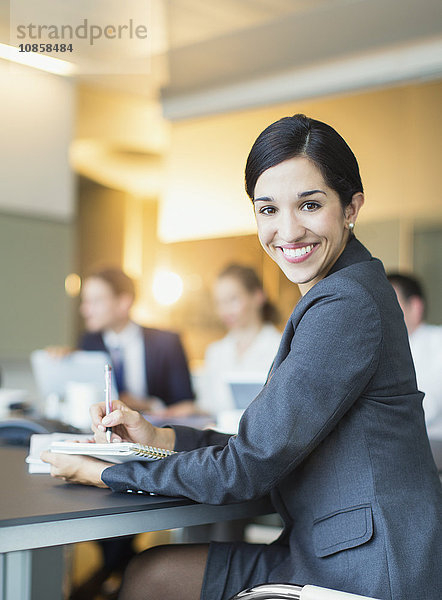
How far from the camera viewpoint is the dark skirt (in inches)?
58.2

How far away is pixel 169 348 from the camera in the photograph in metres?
4.33

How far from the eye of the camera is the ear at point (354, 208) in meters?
1.60

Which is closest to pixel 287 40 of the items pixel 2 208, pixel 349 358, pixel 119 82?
pixel 119 82

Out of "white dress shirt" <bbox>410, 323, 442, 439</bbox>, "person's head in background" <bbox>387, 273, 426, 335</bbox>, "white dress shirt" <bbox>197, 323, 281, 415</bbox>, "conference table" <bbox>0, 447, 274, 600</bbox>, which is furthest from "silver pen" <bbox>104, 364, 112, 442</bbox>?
"white dress shirt" <bbox>197, 323, 281, 415</bbox>

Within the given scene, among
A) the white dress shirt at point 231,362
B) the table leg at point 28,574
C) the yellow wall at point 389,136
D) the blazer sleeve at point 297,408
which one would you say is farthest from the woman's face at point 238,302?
the table leg at point 28,574

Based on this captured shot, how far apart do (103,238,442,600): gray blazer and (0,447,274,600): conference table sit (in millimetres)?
51

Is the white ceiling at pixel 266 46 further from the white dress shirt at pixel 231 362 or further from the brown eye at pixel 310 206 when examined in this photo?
the brown eye at pixel 310 206

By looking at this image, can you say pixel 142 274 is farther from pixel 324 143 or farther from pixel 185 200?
pixel 324 143

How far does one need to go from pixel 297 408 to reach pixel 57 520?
0.45 m

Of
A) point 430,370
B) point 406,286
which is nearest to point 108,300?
point 406,286

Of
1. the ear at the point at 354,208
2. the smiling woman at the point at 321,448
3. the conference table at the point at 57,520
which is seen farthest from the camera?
the ear at the point at 354,208

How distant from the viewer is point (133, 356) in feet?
14.1

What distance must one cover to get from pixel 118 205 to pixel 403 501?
7.28 metres

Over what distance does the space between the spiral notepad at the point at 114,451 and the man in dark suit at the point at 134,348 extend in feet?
8.91
